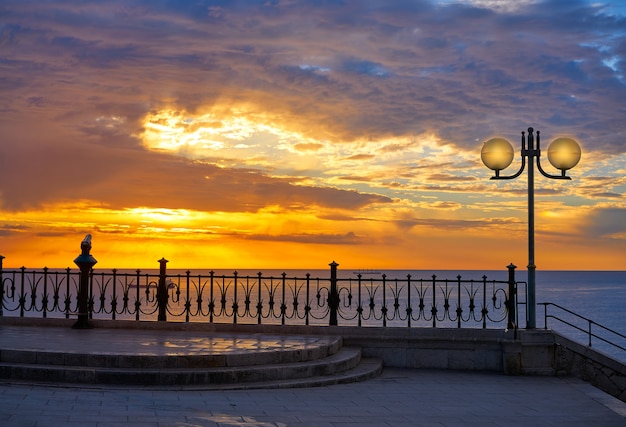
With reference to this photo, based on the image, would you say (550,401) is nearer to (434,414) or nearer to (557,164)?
(434,414)

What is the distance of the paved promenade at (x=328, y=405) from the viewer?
9.70 m

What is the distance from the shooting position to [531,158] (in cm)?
1545

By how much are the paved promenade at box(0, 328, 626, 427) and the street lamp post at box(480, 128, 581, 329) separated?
243cm

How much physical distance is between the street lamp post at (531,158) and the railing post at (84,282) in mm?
9352

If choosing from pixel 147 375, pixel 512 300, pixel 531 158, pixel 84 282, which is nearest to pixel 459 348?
pixel 512 300

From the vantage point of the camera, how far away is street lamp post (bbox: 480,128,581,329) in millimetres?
15008

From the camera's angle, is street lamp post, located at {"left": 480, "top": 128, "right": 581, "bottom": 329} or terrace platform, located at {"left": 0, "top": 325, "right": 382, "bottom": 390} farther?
street lamp post, located at {"left": 480, "top": 128, "right": 581, "bottom": 329}

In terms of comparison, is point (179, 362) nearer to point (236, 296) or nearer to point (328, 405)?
point (328, 405)

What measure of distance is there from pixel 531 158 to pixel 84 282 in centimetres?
1043

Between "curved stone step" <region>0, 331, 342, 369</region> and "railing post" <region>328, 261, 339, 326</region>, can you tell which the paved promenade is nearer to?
"curved stone step" <region>0, 331, 342, 369</region>

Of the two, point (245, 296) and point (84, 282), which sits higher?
point (84, 282)

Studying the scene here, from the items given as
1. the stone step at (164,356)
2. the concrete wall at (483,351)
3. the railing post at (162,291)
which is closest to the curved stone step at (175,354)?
the stone step at (164,356)

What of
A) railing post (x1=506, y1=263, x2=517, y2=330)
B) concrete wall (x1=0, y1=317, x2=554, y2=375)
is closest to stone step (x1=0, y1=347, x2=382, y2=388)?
concrete wall (x1=0, y1=317, x2=554, y2=375)

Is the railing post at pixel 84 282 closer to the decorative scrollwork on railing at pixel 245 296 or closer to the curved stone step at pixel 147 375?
the decorative scrollwork on railing at pixel 245 296
